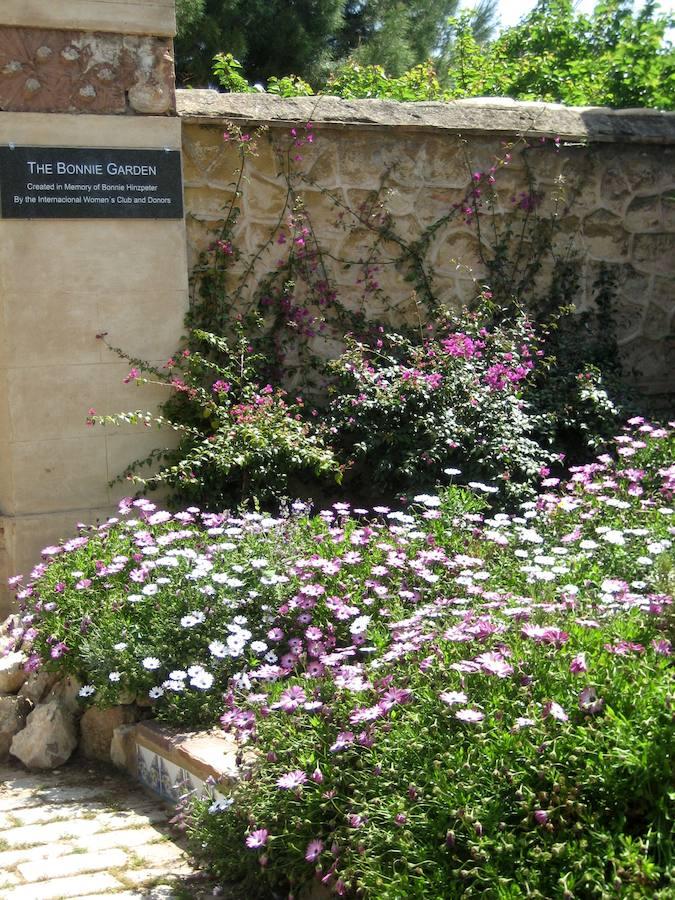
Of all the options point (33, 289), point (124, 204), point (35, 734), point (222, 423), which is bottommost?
point (35, 734)

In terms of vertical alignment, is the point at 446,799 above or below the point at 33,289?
below

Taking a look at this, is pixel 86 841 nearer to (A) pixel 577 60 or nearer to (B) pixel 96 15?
(B) pixel 96 15

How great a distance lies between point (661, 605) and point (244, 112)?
3.78 meters

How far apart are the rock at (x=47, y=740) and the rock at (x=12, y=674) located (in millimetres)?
362

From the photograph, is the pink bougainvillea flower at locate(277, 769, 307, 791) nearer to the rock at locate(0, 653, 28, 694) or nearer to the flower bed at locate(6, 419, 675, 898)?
the flower bed at locate(6, 419, 675, 898)

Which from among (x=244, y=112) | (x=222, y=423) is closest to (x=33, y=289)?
(x=222, y=423)

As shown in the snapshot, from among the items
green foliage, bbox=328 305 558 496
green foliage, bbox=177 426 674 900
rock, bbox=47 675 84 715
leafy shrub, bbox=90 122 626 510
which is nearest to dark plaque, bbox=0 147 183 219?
leafy shrub, bbox=90 122 626 510

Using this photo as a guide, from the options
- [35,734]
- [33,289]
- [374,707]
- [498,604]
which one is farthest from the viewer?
[33,289]

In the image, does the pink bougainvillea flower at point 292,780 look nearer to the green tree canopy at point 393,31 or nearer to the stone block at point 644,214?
the stone block at point 644,214

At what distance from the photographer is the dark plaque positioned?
5.04m

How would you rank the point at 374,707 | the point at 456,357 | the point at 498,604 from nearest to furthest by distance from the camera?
the point at 374,707 → the point at 498,604 → the point at 456,357

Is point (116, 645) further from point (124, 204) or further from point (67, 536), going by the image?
point (124, 204)

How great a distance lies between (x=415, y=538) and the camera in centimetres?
406

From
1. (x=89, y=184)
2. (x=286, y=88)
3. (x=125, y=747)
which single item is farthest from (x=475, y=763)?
(x=286, y=88)
